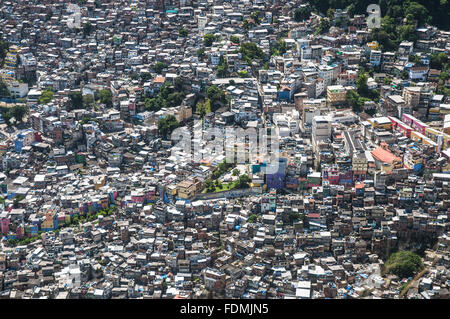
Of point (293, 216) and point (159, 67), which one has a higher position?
point (159, 67)

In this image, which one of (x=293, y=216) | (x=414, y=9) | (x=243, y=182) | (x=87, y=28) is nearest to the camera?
(x=293, y=216)

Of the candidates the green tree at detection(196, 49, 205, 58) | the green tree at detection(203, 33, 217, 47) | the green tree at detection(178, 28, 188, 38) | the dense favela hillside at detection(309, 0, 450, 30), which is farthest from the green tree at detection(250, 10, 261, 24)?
the green tree at detection(196, 49, 205, 58)

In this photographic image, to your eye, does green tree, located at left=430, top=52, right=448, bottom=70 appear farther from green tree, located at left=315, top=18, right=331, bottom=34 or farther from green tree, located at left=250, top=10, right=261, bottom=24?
green tree, located at left=250, top=10, right=261, bottom=24

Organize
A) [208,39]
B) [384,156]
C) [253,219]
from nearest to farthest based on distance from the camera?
[253,219] < [384,156] < [208,39]

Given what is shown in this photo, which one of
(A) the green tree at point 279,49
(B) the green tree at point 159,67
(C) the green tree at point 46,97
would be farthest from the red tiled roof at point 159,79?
(A) the green tree at point 279,49

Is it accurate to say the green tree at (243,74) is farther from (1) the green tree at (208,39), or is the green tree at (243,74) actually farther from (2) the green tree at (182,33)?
(2) the green tree at (182,33)

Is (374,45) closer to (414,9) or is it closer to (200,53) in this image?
(414,9)

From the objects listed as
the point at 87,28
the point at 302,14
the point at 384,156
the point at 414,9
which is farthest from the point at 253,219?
the point at 87,28

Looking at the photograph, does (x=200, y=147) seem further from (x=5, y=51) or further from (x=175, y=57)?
(x=5, y=51)
